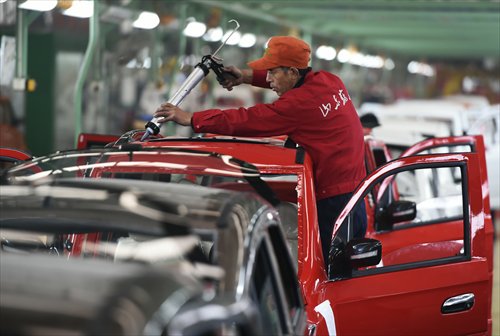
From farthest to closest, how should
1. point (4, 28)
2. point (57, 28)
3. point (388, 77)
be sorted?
point (388, 77) → point (57, 28) → point (4, 28)

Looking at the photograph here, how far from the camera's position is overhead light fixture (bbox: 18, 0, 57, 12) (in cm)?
995

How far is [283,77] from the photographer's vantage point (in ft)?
19.1

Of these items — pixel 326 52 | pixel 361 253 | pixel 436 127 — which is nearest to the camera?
pixel 361 253

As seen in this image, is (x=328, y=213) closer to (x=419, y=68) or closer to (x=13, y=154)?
(x=13, y=154)

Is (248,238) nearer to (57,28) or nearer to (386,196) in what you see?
(386,196)

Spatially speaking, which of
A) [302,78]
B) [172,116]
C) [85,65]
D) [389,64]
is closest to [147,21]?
[85,65]

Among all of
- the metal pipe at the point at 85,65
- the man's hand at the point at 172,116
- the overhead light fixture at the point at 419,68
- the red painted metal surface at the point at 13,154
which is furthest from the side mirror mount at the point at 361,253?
the overhead light fixture at the point at 419,68

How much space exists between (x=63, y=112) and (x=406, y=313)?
947cm

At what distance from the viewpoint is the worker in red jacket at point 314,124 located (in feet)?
18.2

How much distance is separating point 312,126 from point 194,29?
28.2ft

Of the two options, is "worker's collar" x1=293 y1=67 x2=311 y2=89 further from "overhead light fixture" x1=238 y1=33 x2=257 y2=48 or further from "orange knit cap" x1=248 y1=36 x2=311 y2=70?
"overhead light fixture" x1=238 y1=33 x2=257 y2=48

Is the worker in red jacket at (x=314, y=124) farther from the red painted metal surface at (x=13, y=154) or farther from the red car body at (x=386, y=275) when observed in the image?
the red painted metal surface at (x=13, y=154)

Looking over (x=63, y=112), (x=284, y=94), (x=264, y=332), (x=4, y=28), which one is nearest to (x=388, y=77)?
(x=63, y=112)

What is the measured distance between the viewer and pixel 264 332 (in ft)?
11.6
